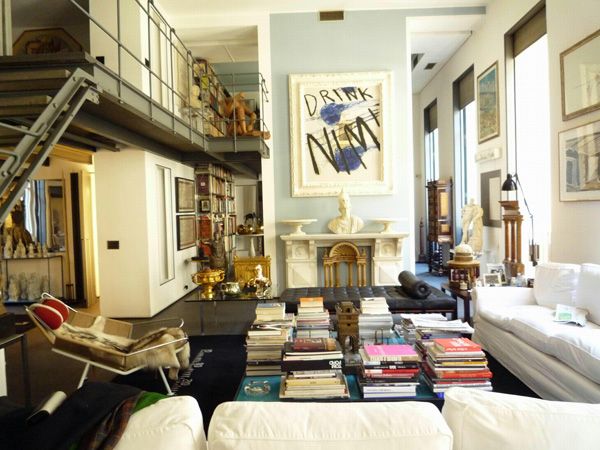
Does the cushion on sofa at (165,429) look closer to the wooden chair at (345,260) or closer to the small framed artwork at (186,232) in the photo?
the wooden chair at (345,260)

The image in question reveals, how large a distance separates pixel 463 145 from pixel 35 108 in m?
7.30

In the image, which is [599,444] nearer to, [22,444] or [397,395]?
[397,395]

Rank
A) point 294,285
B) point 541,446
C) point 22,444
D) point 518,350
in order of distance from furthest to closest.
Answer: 1. point 294,285
2. point 518,350
3. point 22,444
4. point 541,446

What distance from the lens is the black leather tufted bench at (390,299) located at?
4047 millimetres

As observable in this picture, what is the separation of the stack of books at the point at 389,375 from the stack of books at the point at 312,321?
0.63 meters

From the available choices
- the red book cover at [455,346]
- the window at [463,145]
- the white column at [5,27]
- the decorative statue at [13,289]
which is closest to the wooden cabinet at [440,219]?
the window at [463,145]

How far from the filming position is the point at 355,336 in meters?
2.71

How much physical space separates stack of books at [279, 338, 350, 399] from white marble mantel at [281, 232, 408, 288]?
3.73 m

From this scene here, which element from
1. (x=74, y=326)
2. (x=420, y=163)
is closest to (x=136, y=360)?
(x=74, y=326)

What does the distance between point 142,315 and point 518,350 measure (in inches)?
176

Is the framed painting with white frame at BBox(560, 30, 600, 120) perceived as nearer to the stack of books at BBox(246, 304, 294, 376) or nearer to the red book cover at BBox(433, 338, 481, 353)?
the red book cover at BBox(433, 338, 481, 353)

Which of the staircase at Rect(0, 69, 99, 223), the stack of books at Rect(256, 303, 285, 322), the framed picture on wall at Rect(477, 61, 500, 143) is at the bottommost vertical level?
the stack of books at Rect(256, 303, 285, 322)

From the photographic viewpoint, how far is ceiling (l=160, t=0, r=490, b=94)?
6.00 meters

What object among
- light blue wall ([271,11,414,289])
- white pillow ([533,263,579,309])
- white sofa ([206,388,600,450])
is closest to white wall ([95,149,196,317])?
light blue wall ([271,11,414,289])
